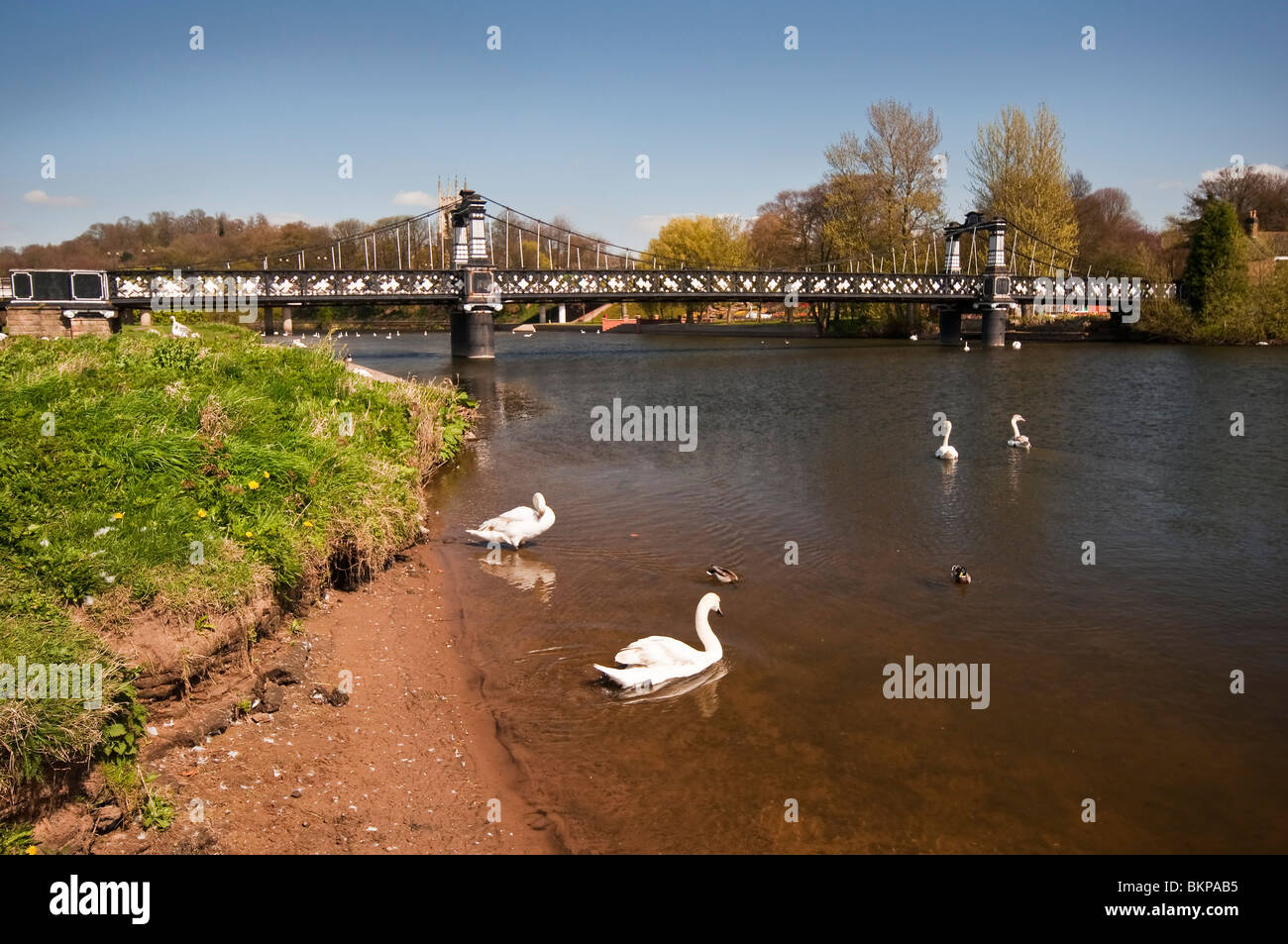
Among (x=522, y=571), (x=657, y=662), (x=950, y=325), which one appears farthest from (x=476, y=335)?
(x=657, y=662)

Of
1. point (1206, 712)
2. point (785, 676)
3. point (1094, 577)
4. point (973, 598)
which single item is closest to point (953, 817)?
point (785, 676)

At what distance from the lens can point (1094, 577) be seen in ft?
39.1

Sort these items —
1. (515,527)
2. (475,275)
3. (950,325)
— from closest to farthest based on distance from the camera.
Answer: (515,527) → (475,275) → (950,325)

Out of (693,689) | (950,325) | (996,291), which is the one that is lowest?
(693,689)

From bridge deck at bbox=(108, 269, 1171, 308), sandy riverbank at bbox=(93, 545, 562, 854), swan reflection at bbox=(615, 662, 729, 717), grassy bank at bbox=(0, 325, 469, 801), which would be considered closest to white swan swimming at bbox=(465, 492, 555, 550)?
grassy bank at bbox=(0, 325, 469, 801)

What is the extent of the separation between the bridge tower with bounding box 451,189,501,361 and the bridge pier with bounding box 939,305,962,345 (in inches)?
1305

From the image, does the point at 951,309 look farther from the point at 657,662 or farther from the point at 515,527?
the point at 657,662

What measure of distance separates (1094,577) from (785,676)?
549cm

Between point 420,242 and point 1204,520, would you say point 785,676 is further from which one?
point 420,242

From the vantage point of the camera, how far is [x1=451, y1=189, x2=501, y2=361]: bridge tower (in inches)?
1966

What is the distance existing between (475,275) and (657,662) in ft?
145

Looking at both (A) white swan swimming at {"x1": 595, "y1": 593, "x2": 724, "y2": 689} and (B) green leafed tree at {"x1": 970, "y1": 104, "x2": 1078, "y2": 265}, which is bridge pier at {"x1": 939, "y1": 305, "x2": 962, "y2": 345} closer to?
(B) green leafed tree at {"x1": 970, "y1": 104, "x2": 1078, "y2": 265}

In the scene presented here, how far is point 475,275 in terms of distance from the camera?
4994 cm
